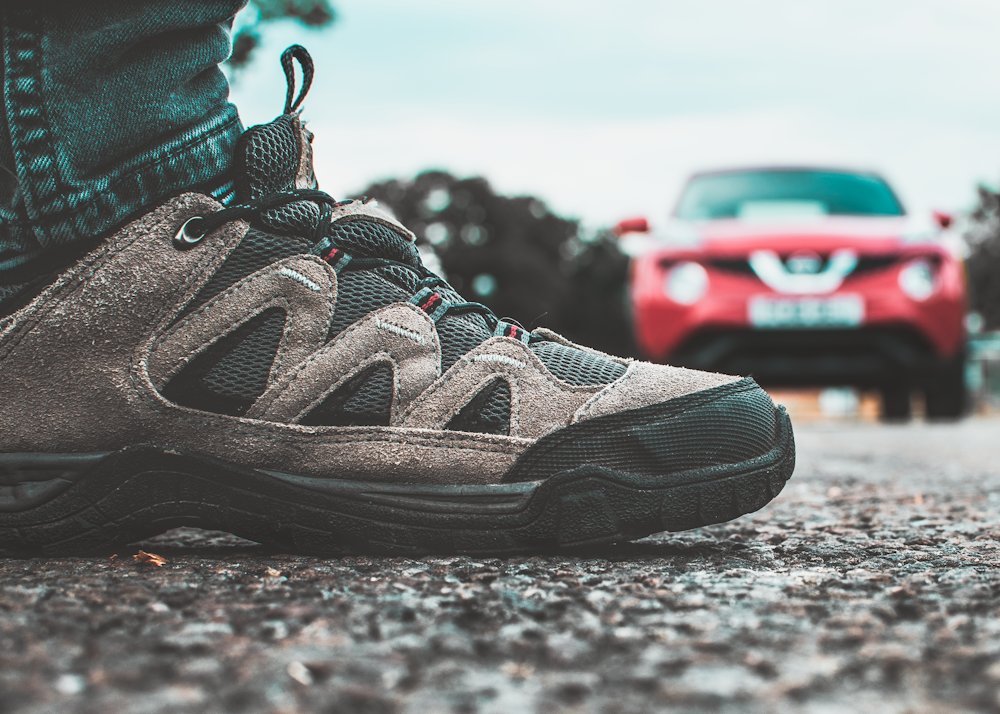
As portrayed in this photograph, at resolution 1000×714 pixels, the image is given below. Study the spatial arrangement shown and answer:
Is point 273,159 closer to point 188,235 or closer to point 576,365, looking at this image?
point 188,235

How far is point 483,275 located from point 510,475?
43333 millimetres

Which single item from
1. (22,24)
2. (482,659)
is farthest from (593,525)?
(22,24)

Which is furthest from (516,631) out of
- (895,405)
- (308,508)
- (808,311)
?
(895,405)

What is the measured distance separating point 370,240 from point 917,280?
4723mm

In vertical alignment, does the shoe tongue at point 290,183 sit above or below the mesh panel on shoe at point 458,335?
above

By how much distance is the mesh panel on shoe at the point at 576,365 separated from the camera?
4.46ft

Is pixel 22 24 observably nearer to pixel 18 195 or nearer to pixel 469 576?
pixel 18 195

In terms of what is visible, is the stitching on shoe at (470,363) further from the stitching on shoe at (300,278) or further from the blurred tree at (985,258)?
the blurred tree at (985,258)

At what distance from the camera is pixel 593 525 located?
123 cm

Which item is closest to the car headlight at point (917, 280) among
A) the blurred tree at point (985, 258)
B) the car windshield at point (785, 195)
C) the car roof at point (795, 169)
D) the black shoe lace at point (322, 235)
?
the car windshield at point (785, 195)

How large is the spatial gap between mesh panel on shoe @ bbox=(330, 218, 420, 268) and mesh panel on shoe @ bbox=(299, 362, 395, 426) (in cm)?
20

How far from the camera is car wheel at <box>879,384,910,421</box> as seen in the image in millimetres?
6854

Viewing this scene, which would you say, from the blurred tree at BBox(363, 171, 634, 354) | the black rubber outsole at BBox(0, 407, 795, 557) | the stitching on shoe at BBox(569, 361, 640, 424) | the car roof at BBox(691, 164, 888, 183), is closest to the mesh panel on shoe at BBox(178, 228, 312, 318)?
the black rubber outsole at BBox(0, 407, 795, 557)

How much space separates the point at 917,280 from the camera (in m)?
5.33
